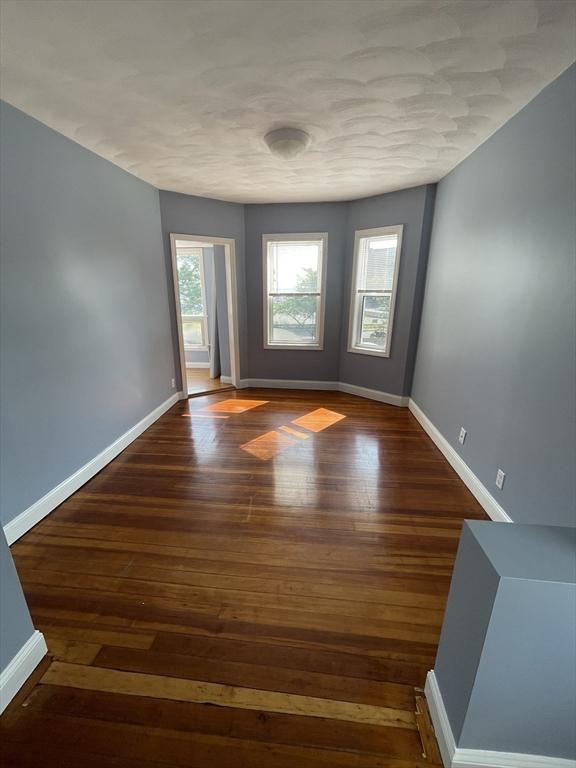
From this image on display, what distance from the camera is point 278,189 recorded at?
3.69 m

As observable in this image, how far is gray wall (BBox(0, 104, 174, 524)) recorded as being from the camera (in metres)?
1.94

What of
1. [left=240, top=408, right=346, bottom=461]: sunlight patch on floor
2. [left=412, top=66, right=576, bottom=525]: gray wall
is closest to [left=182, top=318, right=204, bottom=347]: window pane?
[left=240, top=408, right=346, bottom=461]: sunlight patch on floor

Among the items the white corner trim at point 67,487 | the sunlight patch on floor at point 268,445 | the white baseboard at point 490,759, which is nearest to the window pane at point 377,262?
the sunlight patch on floor at point 268,445

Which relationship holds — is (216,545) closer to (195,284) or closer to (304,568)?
(304,568)

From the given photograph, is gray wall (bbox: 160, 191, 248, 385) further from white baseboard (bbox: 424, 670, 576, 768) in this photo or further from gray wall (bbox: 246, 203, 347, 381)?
white baseboard (bbox: 424, 670, 576, 768)

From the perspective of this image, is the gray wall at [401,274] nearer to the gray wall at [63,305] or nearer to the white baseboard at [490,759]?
the gray wall at [63,305]

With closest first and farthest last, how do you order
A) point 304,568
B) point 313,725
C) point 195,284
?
point 313,725 → point 304,568 → point 195,284

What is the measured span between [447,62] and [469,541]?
6.96 feet

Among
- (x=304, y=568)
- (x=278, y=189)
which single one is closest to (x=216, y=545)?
(x=304, y=568)

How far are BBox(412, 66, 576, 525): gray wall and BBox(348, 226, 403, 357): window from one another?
1.03 metres

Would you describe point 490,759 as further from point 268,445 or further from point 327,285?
point 327,285

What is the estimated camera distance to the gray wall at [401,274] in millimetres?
3646

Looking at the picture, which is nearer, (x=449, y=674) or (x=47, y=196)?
(x=449, y=674)

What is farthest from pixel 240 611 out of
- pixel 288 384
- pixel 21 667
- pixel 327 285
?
pixel 327 285
